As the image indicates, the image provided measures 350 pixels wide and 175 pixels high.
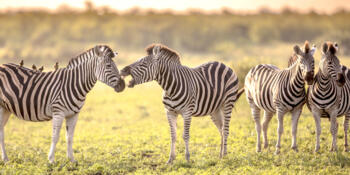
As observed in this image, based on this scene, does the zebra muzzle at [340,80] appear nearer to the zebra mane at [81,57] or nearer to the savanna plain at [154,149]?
the savanna plain at [154,149]

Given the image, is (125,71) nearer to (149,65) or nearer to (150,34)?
(149,65)

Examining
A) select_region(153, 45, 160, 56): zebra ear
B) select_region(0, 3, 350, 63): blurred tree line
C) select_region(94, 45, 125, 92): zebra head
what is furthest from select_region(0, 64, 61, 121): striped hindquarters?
select_region(0, 3, 350, 63): blurred tree line

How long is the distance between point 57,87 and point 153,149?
3.27m

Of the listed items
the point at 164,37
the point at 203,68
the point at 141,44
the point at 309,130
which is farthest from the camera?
the point at 164,37

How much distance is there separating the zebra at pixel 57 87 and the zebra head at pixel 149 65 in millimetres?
275

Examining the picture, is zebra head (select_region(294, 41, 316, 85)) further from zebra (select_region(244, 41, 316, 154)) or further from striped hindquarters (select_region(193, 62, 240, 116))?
striped hindquarters (select_region(193, 62, 240, 116))

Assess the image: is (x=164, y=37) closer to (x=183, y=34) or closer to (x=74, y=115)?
(x=183, y=34)

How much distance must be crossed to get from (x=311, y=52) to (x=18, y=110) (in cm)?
643

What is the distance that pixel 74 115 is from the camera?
8.26 meters

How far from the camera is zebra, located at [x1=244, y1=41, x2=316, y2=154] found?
802cm

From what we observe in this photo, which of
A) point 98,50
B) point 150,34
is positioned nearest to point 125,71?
point 98,50

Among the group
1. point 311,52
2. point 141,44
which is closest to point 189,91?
point 311,52

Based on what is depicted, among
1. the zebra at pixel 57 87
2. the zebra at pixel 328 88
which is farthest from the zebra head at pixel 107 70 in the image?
the zebra at pixel 328 88

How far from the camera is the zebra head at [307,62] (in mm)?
7809
